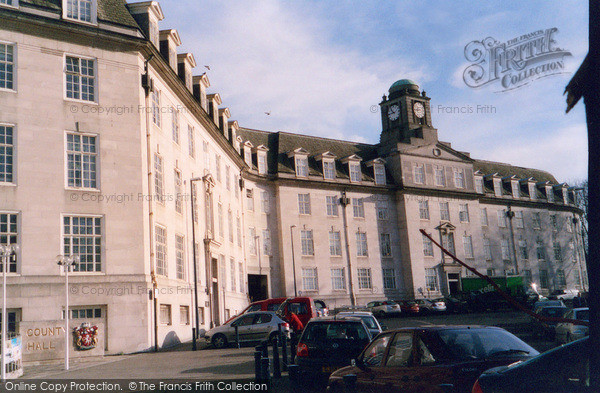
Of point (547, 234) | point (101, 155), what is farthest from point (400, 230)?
point (101, 155)

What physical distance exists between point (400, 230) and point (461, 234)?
8.18 m

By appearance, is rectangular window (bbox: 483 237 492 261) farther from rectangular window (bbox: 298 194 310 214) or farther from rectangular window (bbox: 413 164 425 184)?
rectangular window (bbox: 298 194 310 214)

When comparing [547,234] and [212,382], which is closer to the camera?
[212,382]

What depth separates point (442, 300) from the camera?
51250 mm

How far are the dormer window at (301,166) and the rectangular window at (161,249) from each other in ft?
88.2

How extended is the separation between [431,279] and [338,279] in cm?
1079

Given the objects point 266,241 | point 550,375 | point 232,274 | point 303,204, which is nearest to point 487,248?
point 303,204

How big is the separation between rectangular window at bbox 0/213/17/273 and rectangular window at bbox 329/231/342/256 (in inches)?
1346

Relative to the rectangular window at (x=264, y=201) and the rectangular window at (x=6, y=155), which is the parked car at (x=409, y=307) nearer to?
the rectangular window at (x=264, y=201)

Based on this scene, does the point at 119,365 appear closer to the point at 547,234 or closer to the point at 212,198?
the point at 212,198

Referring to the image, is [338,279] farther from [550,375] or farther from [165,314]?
[550,375]

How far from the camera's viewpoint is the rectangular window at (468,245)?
62969mm

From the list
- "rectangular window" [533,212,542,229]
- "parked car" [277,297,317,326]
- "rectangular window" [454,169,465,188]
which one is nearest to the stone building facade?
"rectangular window" [454,169,465,188]

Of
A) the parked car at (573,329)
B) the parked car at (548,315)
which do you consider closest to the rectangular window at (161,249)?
the parked car at (548,315)
